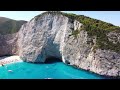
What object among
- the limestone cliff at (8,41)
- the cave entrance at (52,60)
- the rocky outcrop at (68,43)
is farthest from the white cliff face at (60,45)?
the limestone cliff at (8,41)

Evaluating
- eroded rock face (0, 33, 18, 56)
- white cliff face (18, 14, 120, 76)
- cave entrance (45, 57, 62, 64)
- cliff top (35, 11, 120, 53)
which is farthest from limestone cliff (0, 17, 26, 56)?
cliff top (35, 11, 120, 53)

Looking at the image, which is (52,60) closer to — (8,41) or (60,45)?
(60,45)

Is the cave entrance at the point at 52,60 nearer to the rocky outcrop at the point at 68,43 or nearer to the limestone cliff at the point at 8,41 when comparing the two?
the rocky outcrop at the point at 68,43

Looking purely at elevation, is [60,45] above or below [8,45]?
above

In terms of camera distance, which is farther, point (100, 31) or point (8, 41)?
point (8, 41)

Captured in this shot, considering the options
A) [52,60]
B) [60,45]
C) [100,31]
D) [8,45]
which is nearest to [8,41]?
[8,45]
